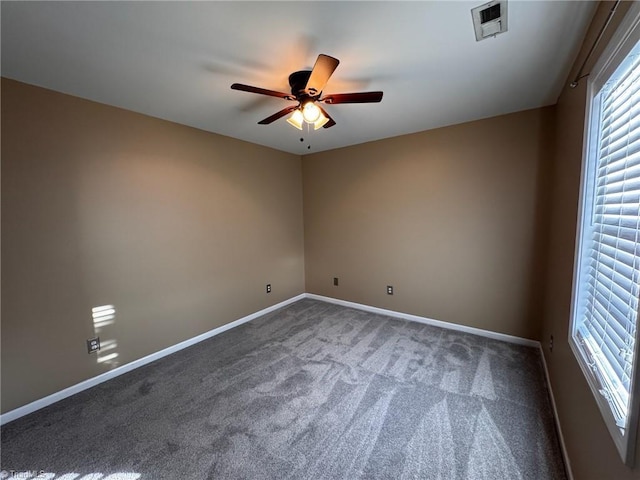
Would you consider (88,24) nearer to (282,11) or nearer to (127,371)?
(282,11)

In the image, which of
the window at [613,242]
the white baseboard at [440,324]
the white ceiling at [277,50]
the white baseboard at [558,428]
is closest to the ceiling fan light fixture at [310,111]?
the white ceiling at [277,50]

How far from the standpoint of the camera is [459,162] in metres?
3.01

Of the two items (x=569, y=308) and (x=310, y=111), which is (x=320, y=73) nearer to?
(x=310, y=111)

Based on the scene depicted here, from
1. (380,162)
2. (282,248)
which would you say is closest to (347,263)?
(282,248)

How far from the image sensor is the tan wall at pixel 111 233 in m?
1.93

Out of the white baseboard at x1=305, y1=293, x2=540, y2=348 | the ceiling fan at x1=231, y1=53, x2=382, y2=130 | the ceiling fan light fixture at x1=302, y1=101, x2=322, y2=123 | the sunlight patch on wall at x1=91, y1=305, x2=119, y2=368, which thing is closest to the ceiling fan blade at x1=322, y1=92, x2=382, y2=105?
the ceiling fan at x1=231, y1=53, x2=382, y2=130

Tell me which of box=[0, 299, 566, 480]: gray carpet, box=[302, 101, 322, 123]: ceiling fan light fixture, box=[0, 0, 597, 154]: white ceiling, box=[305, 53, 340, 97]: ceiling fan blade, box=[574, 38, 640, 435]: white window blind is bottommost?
box=[0, 299, 566, 480]: gray carpet

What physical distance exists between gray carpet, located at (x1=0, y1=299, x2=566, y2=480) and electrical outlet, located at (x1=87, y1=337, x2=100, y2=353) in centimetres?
33

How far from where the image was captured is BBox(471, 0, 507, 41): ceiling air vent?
1300 mm

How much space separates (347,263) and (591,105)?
3033 millimetres

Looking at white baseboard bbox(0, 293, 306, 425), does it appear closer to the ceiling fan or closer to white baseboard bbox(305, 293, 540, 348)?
white baseboard bbox(305, 293, 540, 348)

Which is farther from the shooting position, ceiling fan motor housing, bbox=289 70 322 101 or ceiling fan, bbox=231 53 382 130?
ceiling fan motor housing, bbox=289 70 322 101

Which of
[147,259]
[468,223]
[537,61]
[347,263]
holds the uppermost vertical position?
[537,61]

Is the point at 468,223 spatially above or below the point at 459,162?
below
